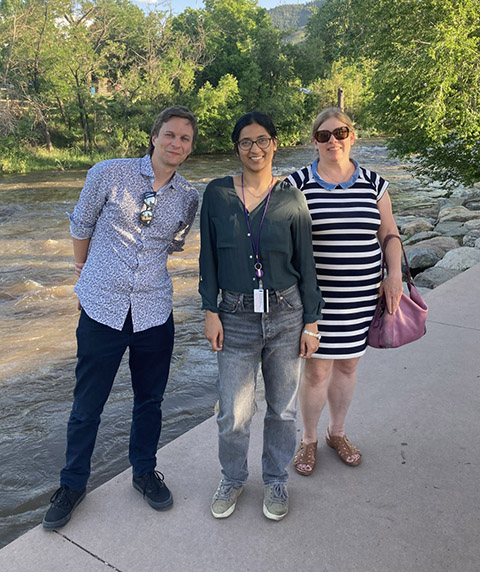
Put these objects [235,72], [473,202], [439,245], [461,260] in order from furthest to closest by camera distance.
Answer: [235,72] → [473,202] → [439,245] → [461,260]

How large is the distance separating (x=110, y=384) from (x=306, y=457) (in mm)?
1082

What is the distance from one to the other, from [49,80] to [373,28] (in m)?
19.3

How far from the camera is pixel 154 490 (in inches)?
99.7

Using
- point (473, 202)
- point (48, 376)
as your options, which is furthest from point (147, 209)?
point (473, 202)

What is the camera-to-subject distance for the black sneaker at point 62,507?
7.75ft

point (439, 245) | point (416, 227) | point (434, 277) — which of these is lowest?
point (416, 227)

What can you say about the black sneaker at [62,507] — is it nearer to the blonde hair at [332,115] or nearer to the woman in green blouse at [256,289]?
the woman in green blouse at [256,289]

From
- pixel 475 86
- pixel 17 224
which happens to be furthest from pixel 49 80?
pixel 475 86

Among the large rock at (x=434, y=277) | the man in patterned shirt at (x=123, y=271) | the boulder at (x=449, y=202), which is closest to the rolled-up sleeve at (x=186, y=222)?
the man in patterned shirt at (x=123, y=271)

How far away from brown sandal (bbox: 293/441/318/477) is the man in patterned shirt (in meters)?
0.69

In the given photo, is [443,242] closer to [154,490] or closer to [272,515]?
[272,515]

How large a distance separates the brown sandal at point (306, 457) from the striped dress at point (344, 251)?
0.54 meters

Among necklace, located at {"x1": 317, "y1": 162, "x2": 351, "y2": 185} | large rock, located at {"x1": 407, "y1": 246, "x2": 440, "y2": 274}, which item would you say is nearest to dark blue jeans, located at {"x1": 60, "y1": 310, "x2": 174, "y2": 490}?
necklace, located at {"x1": 317, "y1": 162, "x2": 351, "y2": 185}

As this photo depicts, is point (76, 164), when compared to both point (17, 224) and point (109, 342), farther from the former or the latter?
point (109, 342)
